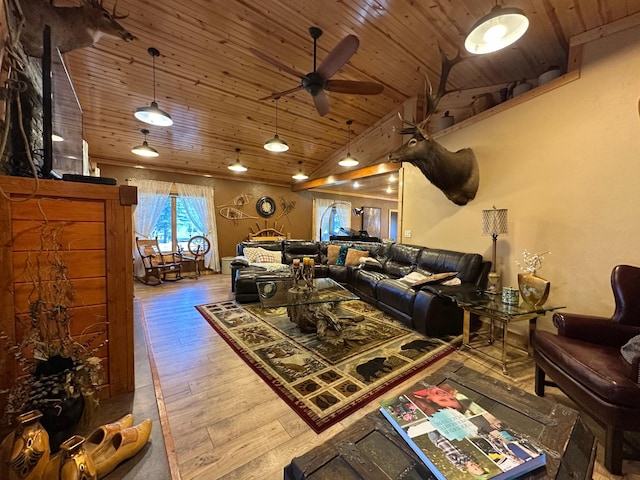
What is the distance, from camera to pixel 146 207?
6.05 metres

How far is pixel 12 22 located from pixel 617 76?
14.3 ft

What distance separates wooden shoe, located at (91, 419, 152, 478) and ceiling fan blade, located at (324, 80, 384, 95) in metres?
3.22

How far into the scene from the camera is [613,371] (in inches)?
57.7

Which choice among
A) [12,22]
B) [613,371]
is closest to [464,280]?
[613,371]

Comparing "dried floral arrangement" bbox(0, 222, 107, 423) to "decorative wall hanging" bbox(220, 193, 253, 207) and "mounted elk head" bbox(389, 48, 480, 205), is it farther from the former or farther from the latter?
"decorative wall hanging" bbox(220, 193, 253, 207)

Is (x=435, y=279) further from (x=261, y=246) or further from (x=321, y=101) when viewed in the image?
(x=261, y=246)

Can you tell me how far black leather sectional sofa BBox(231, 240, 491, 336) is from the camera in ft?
9.84

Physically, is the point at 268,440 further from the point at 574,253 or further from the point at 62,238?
the point at 574,253

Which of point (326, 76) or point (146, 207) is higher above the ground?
point (326, 76)

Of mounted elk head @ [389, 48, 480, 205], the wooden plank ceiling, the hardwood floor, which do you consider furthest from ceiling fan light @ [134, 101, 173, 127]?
mounted elk head @ [389, 48, 480, 205]

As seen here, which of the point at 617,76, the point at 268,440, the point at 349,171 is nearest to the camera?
the point at 268,440

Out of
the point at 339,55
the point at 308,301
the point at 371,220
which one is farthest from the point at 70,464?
the point at 371,220

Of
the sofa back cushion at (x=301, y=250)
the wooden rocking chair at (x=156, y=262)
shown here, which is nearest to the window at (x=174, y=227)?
the wooden rocking chair at (x=156, y=262)

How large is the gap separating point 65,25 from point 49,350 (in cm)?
239
